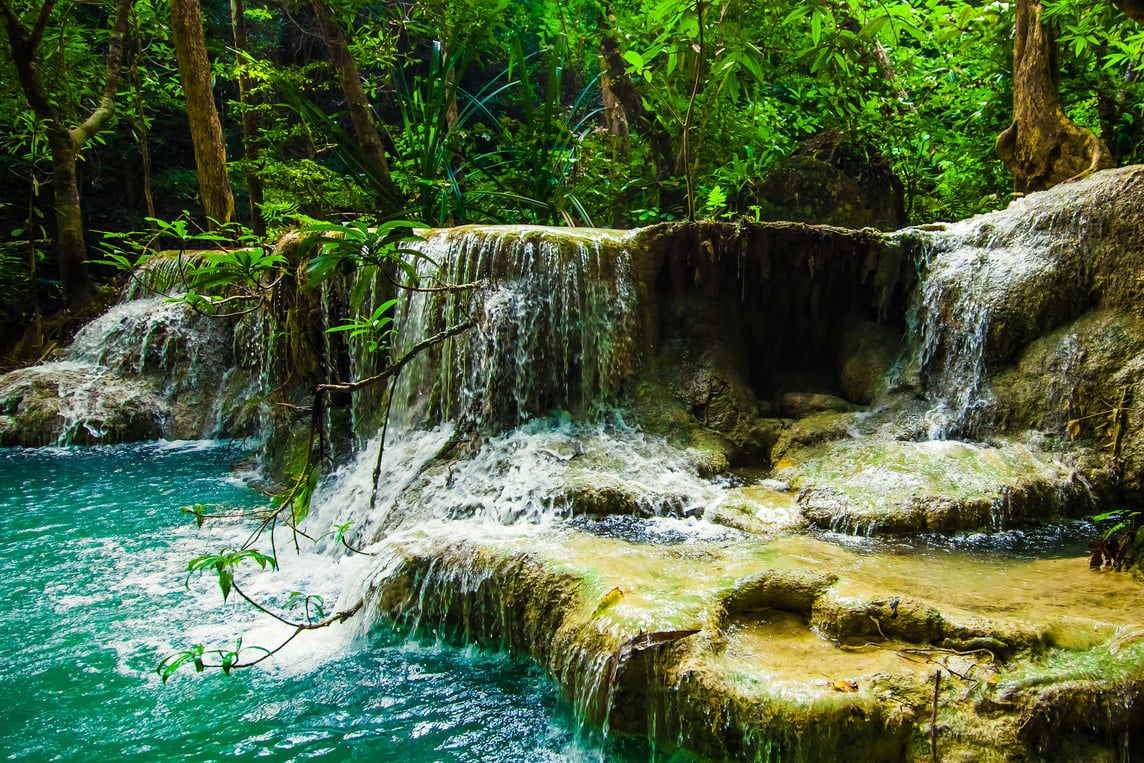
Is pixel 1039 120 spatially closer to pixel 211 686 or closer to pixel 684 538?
pixel 684 538

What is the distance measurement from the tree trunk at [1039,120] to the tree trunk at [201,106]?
8012 millimetres

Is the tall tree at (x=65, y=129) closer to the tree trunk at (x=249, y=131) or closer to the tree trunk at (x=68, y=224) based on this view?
the tree trunk at (x=68, y=224)

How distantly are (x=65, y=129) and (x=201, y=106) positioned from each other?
2.16 metres

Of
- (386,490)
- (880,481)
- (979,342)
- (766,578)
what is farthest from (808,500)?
(386,490)

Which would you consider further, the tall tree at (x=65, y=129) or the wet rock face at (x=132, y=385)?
the tall tree at (x=65, y=129)

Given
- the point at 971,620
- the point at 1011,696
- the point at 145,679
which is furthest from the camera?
the point at 145,679

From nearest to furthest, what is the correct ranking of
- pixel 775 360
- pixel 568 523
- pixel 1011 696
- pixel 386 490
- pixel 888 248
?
pixel 1011 696, pixel 568 523, pixel 386 490, pixel 888 248, pixel 775 360

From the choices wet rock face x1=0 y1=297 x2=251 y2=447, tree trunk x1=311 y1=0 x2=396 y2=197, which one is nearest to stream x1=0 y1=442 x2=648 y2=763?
wet rock face x1=0 y1=297 x2=251 y2=447

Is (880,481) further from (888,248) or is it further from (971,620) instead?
(888,248)

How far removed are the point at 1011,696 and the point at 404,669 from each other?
90.3 inches

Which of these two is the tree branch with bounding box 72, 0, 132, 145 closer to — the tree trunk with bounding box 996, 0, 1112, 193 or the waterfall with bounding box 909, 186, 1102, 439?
the waterfall with bounding box 909, 186, 1102, 439

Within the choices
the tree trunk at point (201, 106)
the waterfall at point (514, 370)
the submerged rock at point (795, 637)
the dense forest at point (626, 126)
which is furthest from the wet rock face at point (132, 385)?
the submerged rock at point (795, 637)

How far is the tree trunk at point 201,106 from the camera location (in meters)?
7.69

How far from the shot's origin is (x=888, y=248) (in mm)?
5375
